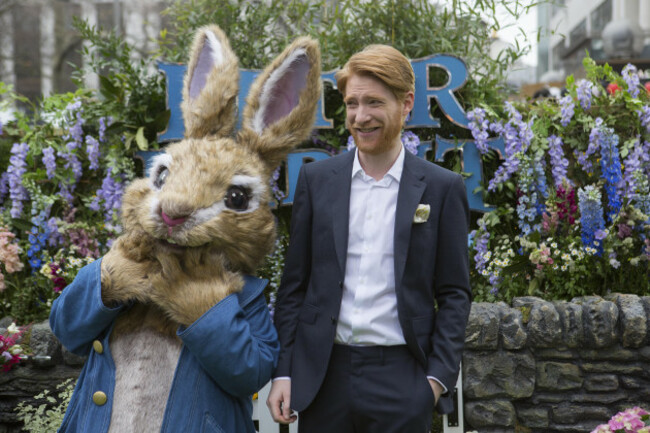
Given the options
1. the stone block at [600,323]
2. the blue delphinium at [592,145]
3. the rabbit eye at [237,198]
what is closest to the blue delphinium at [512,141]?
the blue delphinium at [592,145]

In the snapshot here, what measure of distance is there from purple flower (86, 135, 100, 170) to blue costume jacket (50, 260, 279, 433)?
2269 mm

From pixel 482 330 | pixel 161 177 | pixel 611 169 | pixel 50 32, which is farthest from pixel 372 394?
pixel 50 32

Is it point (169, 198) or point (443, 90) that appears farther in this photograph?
point (443, 90)

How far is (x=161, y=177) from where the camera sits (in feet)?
7.47

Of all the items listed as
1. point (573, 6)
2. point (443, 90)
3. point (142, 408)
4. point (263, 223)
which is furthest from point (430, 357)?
point (573, 6)

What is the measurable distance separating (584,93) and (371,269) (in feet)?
9.13

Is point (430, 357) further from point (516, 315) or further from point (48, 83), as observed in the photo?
point (48, 83)

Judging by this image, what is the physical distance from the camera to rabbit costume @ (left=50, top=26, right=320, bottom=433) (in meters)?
2.04

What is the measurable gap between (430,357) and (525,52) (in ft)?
10.2

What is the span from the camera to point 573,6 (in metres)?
36.6

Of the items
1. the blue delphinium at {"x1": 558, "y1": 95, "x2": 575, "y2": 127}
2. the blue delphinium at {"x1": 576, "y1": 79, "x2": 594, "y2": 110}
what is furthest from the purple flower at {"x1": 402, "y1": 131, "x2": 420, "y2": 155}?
the blue delphinium at {"x1": 576, "y1": 79, "x2": 594, "y2": 110}

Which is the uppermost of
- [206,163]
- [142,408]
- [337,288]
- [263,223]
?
[206,163]

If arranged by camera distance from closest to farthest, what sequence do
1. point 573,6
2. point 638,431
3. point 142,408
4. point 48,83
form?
1. point 142,408
2. point 638,431
3. point 48,83
4. point 573,6

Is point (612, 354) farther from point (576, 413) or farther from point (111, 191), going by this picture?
point (111, 191)
